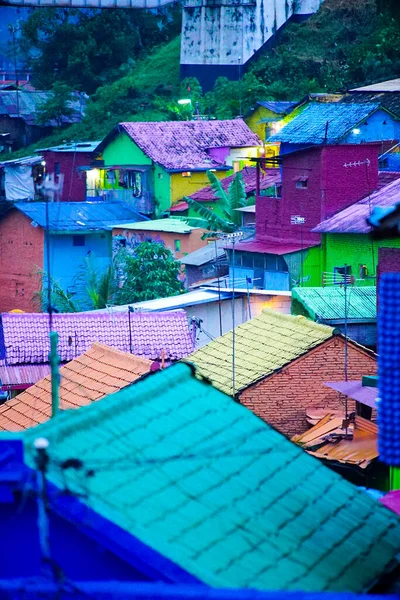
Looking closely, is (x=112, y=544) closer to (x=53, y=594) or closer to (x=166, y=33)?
(x=53, y=594)

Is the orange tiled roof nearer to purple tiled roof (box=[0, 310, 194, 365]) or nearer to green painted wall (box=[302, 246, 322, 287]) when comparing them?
purple tiled roof (box=[0, 310, 194, 365])

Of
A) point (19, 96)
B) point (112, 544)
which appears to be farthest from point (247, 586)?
point (19, 96)

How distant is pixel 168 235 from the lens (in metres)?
35.6

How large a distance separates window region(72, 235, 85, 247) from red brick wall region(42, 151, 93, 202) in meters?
6.86

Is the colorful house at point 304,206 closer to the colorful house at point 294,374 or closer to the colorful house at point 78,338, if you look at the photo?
the colorful house at point 78,338

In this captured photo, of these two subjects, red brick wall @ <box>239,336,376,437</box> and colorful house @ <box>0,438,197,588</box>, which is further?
red brick wall @ <box>239,336,376,437</box>

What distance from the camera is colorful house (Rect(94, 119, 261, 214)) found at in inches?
1630

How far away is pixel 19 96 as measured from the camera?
52688 millimetres

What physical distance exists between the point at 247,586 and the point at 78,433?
1.13 meters

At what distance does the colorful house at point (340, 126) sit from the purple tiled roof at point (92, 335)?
13.3 metres

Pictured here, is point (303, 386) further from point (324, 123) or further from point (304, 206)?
point (324, 123)

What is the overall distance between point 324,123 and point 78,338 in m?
15.3

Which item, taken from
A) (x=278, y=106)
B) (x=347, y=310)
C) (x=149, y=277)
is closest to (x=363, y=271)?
(x=149, y=277)

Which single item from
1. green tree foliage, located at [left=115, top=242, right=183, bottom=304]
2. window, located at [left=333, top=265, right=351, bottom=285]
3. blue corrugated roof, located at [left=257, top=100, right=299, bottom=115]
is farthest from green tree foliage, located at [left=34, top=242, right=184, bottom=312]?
blue corrugated roof, located at [left=257, top=100, right=299, bottom=115]
